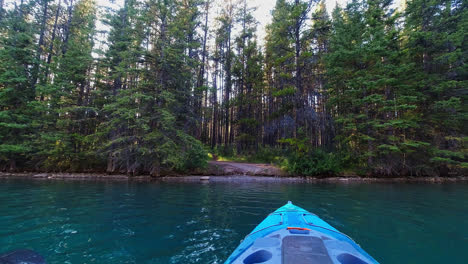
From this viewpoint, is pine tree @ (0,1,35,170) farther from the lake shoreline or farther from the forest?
the lake shoreline

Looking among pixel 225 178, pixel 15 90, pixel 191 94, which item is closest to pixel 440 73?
pixel 225 178

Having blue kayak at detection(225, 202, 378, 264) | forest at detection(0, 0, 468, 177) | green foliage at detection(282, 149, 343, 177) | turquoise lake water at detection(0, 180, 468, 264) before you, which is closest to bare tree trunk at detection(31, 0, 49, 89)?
forest at detection(0, 0, 468, 177)

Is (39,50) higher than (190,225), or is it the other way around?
(39,50)

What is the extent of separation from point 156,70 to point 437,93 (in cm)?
2151

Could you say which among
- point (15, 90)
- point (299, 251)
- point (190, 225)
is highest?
point (15, 90)

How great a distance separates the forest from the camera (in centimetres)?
1370

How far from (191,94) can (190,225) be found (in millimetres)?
12616

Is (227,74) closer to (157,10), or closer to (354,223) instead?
(157,10)

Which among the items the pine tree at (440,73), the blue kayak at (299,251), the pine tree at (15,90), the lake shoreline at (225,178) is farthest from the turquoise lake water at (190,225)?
the pine tree at (15,90)

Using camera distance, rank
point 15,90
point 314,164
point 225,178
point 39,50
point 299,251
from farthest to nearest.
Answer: point 39,50 → point 15,90 → point 314,164 → point 225,178 → point 299,251

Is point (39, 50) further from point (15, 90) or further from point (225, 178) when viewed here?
point (225, 178)

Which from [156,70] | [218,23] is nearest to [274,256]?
[156,70]

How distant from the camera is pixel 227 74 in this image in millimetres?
25094

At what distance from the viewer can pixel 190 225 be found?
4656 mm
